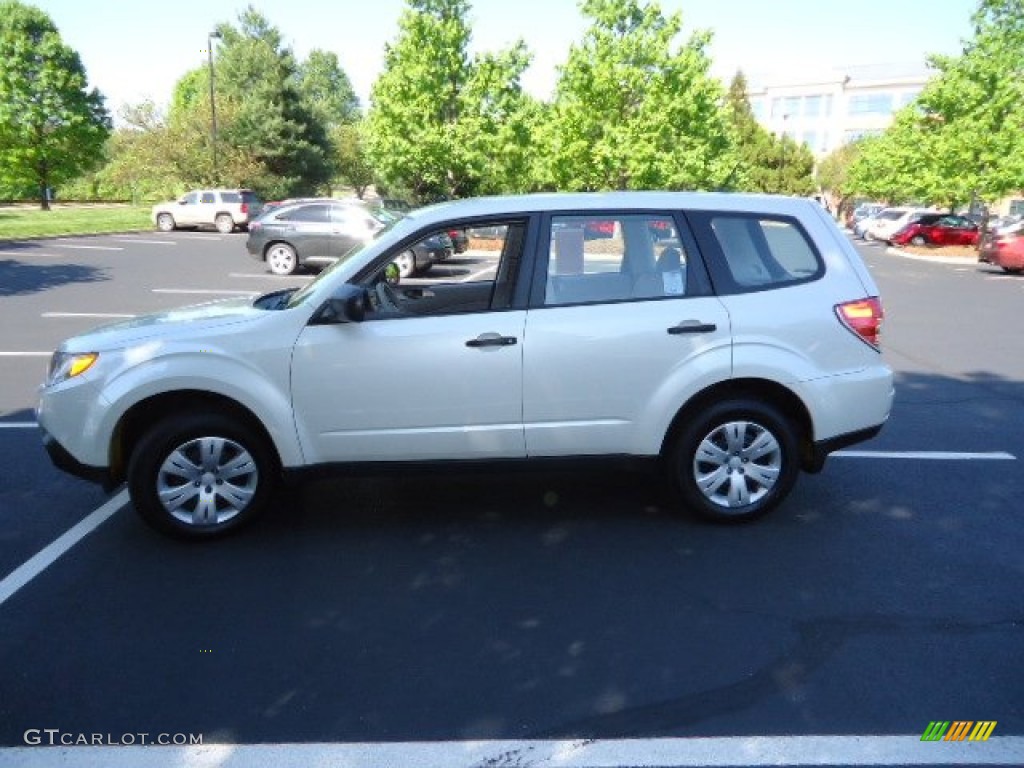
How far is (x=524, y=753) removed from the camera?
2.62 metres

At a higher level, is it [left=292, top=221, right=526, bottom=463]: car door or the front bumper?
[left=292, top=221, right=526, bottom=463]: car door

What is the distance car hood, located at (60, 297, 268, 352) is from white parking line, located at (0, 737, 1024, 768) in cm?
206

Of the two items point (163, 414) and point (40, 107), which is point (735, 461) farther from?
point (40, 107)

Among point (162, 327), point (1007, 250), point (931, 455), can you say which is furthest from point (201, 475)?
point (1007, 250)

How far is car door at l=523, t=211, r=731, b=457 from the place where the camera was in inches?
162

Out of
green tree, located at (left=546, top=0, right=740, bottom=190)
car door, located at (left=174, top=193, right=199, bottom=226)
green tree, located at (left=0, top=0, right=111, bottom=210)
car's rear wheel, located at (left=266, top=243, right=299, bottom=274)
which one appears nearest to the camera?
car's rear wheel, located at (left=266, top=243, right=299, bottom=274)

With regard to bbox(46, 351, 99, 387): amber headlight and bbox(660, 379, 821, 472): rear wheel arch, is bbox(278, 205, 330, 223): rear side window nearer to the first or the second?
bbox(46, 351, 99, 387): amber headlight

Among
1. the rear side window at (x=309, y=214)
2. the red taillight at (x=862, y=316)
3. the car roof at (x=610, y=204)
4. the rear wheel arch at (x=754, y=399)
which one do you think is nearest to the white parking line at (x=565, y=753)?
the rear wheel arch at (x=754, y=399)

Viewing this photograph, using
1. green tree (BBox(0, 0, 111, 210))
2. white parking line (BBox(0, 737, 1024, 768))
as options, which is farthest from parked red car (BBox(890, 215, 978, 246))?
green tree (BBox(0, 0, 111, 210))

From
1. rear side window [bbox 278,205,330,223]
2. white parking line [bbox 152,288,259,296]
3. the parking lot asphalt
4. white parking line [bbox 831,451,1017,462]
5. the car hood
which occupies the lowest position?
the parking lot asphalt

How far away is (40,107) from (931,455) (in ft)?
177

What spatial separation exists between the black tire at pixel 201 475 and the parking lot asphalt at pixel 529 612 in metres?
0.16

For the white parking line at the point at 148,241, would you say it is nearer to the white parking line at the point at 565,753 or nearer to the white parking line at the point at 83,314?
the white parking line at the point at 83,314

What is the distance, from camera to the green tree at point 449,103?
30953 mm
